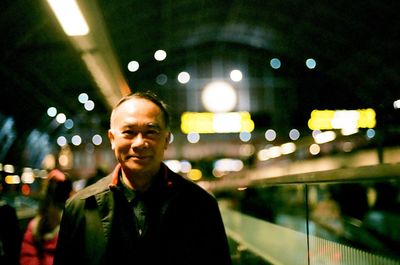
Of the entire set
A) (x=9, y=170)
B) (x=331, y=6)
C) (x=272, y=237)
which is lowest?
(x=272, y=237)

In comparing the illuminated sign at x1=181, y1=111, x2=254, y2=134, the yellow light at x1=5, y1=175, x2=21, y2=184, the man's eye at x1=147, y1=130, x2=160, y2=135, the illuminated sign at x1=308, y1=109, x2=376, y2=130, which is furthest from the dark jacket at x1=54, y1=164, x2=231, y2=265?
the yellow light at x1=5, y1=175, x2=21, y2=184

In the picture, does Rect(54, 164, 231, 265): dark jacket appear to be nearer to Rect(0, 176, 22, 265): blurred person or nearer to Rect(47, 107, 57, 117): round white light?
Rect(0, 176, 22, 265): blurred person

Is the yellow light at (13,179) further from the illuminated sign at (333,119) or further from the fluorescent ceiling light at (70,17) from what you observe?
the fluorescent ceiling light at (70,17)

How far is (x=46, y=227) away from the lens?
4367 millimetres

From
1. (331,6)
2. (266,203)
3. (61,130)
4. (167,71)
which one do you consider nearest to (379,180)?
(266,203)

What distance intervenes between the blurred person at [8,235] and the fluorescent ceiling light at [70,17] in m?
2.89

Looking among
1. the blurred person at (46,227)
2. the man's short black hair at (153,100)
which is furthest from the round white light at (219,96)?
the man's short black hair at (153,100)

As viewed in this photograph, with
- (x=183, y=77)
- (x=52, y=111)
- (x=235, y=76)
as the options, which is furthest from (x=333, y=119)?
(x=183, y=77)

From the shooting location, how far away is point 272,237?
531 cm

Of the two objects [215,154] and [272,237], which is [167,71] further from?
[272,237]

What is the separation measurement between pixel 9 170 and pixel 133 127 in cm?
2517

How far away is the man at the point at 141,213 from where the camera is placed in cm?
249

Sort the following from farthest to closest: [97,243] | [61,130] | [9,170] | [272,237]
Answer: [61,130] < [9,170] < [272,237] < [97,243]

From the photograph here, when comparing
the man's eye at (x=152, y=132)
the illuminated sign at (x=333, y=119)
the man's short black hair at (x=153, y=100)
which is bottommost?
the man's eye at (x=152, y=132)
